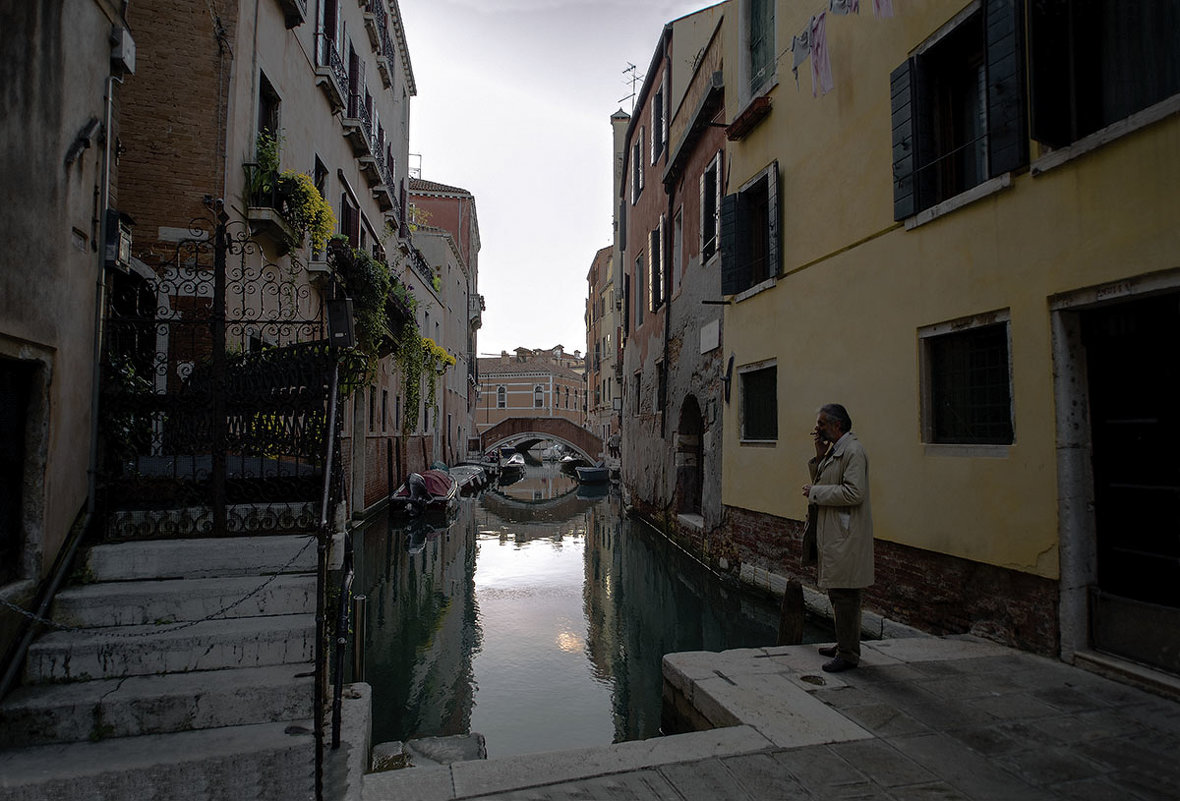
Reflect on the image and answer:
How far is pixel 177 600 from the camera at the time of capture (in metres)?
3.86

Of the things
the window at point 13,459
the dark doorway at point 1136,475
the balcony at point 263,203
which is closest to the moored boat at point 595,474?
the balcony at point 263,203

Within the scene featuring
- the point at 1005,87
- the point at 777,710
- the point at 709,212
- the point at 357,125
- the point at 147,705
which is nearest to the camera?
the point at 147,705

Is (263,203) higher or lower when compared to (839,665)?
higher

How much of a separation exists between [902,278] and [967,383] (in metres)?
1.08

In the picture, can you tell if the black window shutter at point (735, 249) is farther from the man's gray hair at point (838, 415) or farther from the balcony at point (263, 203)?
the balcony at point (263, 203)

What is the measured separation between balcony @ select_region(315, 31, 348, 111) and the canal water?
7.16 metres

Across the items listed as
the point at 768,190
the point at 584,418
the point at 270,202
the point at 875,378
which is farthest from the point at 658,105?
the point at 584,418

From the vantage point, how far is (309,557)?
4.32m

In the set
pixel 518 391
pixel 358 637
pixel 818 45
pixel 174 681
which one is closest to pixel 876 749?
pixel 358 637

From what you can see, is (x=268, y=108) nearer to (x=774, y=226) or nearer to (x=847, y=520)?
(x=774, y=226)

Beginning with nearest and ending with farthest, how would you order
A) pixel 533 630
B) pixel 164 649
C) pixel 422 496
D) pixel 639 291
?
pixel 164 649
pixel 533 630
pixel 422 496
pixel 639 291

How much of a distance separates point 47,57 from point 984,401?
6.19 meters

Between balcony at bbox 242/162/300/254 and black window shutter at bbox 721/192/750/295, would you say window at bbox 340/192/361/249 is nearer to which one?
balcony at bbox 242/162/300/254

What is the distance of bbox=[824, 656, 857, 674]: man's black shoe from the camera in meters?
3.94
